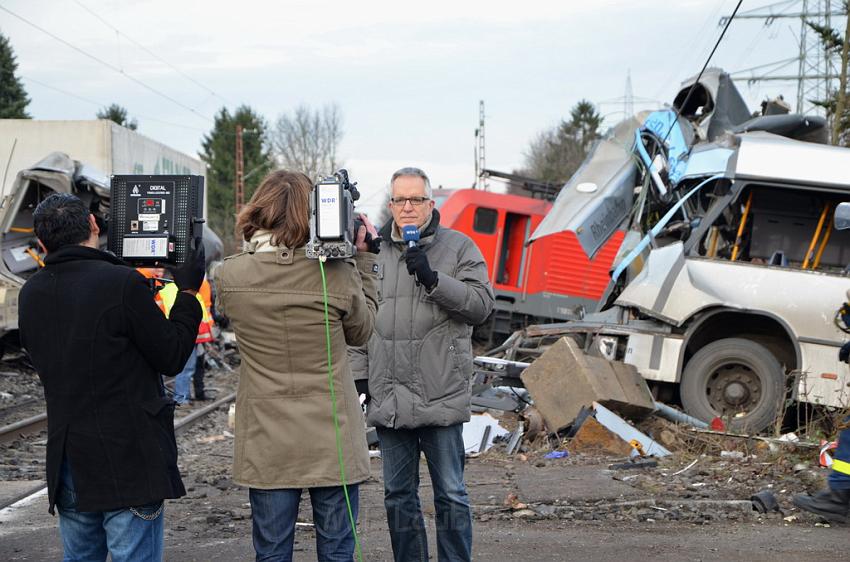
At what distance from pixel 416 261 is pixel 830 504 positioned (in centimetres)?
318

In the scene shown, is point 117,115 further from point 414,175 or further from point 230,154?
point 414,175

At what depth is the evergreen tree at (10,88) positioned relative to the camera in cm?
4641

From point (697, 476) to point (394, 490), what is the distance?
3.39 metres

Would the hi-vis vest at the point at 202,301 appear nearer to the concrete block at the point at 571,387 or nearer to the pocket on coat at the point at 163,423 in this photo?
the concrete block at the point at 571,387

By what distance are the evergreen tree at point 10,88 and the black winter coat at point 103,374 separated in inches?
1836

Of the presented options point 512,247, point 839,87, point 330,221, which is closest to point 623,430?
point 330,221

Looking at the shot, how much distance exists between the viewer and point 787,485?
21.9 ft

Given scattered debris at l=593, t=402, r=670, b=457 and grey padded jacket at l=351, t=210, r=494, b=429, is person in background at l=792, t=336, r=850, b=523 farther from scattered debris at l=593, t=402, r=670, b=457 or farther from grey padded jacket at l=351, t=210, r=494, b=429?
grey padded jacket at l=351, t=210, r=494, b=429

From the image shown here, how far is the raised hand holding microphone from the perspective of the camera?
415 centimetres

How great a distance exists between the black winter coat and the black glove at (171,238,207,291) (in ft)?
0.61

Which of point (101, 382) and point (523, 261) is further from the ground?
point (101, 382)

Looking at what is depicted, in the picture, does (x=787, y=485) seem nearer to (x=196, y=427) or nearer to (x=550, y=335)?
(x=550, y=335)

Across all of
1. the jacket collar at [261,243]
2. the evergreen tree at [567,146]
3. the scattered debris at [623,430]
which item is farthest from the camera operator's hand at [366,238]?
the evergreen tree at [567,146]

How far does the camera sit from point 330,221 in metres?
3.39
